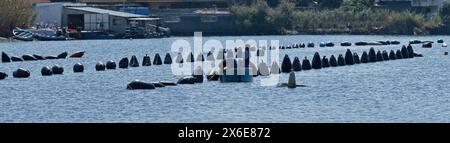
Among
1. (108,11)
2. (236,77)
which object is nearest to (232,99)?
(236,77)

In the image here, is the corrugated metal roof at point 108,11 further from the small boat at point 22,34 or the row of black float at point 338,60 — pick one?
the row of black float at point 338,60

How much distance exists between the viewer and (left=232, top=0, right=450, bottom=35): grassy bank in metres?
161

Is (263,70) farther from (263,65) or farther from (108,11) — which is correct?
(108,11)

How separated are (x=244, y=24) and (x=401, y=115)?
128599 millimetres

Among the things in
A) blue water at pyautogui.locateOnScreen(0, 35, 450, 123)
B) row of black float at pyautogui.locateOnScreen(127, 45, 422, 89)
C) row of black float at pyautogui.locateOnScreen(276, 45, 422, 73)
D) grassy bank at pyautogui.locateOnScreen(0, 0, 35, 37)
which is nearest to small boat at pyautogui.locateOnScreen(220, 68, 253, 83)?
blue water at pyautogui.locateOnScreen(0, 35, 450, 123)

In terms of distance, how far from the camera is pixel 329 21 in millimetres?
164750

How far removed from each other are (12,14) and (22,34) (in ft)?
9.29

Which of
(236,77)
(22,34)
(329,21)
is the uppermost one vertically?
(329,21)

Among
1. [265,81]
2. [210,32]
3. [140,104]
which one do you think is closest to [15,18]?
[210,32]

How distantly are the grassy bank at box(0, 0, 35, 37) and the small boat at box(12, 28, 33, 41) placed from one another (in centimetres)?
130

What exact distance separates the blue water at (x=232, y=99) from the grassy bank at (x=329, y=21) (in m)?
101

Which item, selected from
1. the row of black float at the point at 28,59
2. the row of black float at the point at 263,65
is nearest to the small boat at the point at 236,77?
the row of black float at the point at 263,65

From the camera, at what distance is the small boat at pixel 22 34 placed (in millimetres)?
124875

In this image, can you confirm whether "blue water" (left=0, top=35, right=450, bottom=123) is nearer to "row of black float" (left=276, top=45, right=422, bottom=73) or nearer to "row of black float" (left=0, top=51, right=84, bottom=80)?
"row of black float" (left=0, top=51, right=84, bottom=80)
